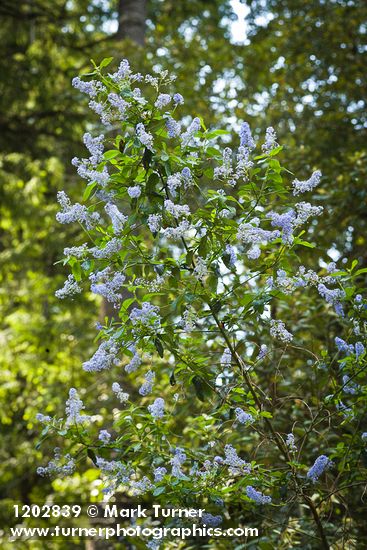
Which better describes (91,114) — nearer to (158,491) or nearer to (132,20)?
(132,20)

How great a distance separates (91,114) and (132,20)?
3.60 ft

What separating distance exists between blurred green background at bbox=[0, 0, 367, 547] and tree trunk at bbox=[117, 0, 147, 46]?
0.5 inches

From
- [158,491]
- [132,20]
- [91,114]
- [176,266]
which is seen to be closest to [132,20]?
[132,20]

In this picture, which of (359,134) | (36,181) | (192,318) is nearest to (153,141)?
(192,318)

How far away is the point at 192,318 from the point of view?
256 cm

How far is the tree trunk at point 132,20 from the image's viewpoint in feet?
22.1

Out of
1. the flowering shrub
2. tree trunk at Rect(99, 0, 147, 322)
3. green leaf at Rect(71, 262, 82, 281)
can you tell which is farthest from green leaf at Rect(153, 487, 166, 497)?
tree trunk at Rect(99, 0, 147, 322)

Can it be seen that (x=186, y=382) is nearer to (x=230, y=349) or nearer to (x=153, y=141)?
(x=230, y=349)

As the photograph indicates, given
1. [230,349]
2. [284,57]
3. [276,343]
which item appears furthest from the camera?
[284,57]

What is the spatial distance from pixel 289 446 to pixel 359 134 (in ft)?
11.3

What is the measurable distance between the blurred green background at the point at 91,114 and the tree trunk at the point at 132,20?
0.04 feet

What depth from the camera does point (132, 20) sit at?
681 cm

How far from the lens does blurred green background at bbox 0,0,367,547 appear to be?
5.54 meters

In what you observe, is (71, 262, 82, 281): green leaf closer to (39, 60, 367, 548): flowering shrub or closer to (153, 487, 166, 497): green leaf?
(39, 60, 367, 548): flowering shrub
